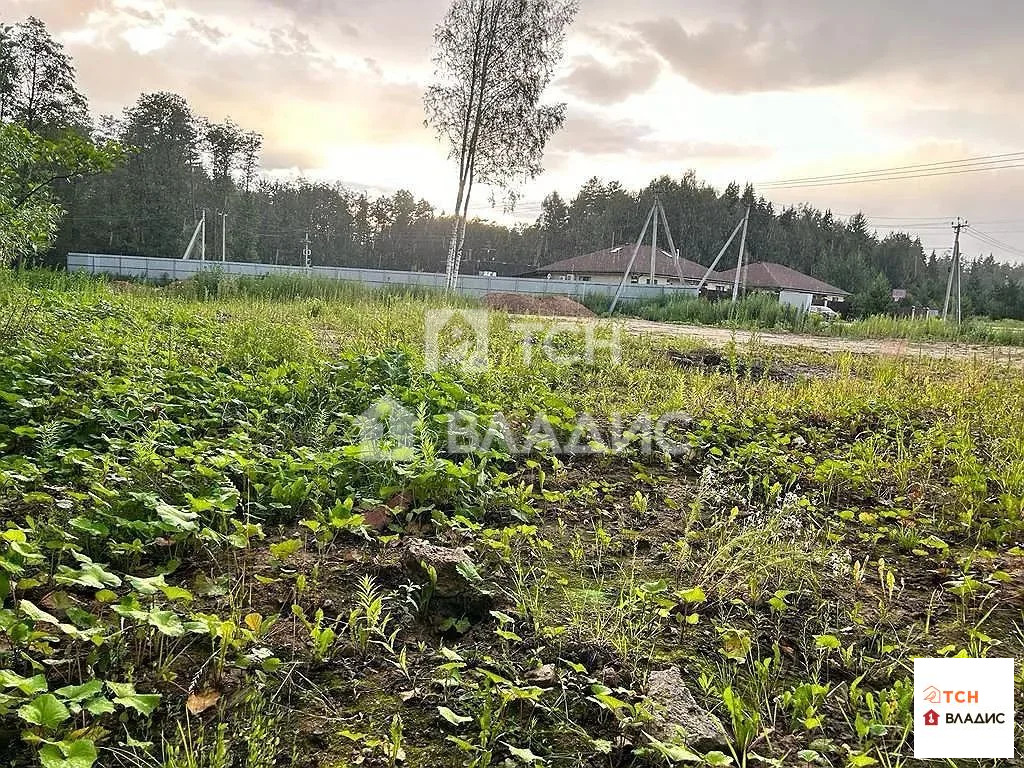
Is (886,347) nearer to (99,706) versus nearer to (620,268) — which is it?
(99,706)

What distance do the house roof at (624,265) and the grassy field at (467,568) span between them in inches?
1549

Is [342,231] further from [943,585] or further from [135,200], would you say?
[943,585]

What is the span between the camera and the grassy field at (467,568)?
1293 mm

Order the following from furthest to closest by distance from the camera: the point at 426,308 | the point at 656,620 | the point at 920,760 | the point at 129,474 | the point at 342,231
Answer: the point at 342,231 < the point at 426,308 < the point at 129,474 < the point at 656,620 < the point at 920,760

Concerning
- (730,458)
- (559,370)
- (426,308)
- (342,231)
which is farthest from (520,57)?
(342,231)

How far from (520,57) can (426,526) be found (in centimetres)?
2024

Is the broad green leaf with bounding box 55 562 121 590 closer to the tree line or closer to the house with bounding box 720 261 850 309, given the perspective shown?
the tree line

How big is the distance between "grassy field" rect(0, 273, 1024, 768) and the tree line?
4.98 m

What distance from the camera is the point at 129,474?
2.18 metres

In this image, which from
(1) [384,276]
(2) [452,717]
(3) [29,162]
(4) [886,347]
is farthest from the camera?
(1) [384,276]

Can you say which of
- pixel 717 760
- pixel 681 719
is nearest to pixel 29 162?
pixel 681 719

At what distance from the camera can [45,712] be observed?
3.58ft

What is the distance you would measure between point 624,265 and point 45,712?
44160 mm

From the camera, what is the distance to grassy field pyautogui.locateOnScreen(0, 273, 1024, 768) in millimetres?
1293
